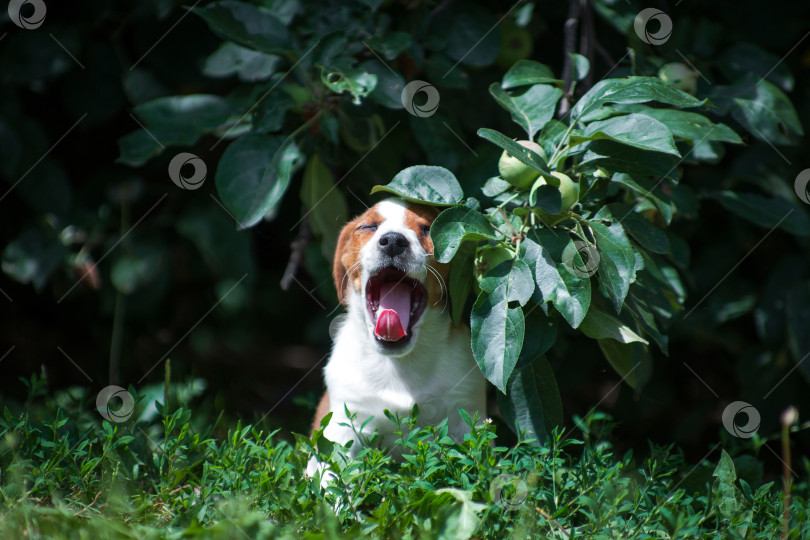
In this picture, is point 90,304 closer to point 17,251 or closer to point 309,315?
point 17,251

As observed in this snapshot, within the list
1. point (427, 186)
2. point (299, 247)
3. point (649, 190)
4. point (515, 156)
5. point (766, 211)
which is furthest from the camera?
point (299, 247)

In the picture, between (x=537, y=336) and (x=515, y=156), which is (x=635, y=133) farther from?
(x=537, y=336)

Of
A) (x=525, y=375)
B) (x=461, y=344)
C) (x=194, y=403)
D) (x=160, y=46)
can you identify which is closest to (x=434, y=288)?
(x=461, y=344)

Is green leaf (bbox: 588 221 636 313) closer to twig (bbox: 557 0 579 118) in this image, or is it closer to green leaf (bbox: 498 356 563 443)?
green leaf (bbox: 498 356 563 443)

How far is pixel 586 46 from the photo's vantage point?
2.55 meters

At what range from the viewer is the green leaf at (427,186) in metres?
1.93

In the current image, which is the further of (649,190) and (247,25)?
(247,25)

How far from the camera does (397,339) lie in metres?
2.18

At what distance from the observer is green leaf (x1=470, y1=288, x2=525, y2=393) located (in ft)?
5.79

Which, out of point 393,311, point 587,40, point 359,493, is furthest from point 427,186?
point 587,40

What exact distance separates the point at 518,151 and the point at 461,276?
0.42 metres

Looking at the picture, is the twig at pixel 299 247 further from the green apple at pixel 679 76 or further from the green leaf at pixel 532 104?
A: the green apple at pixel 679 76

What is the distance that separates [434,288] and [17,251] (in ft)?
5.63

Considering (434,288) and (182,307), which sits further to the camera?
(182,307)
